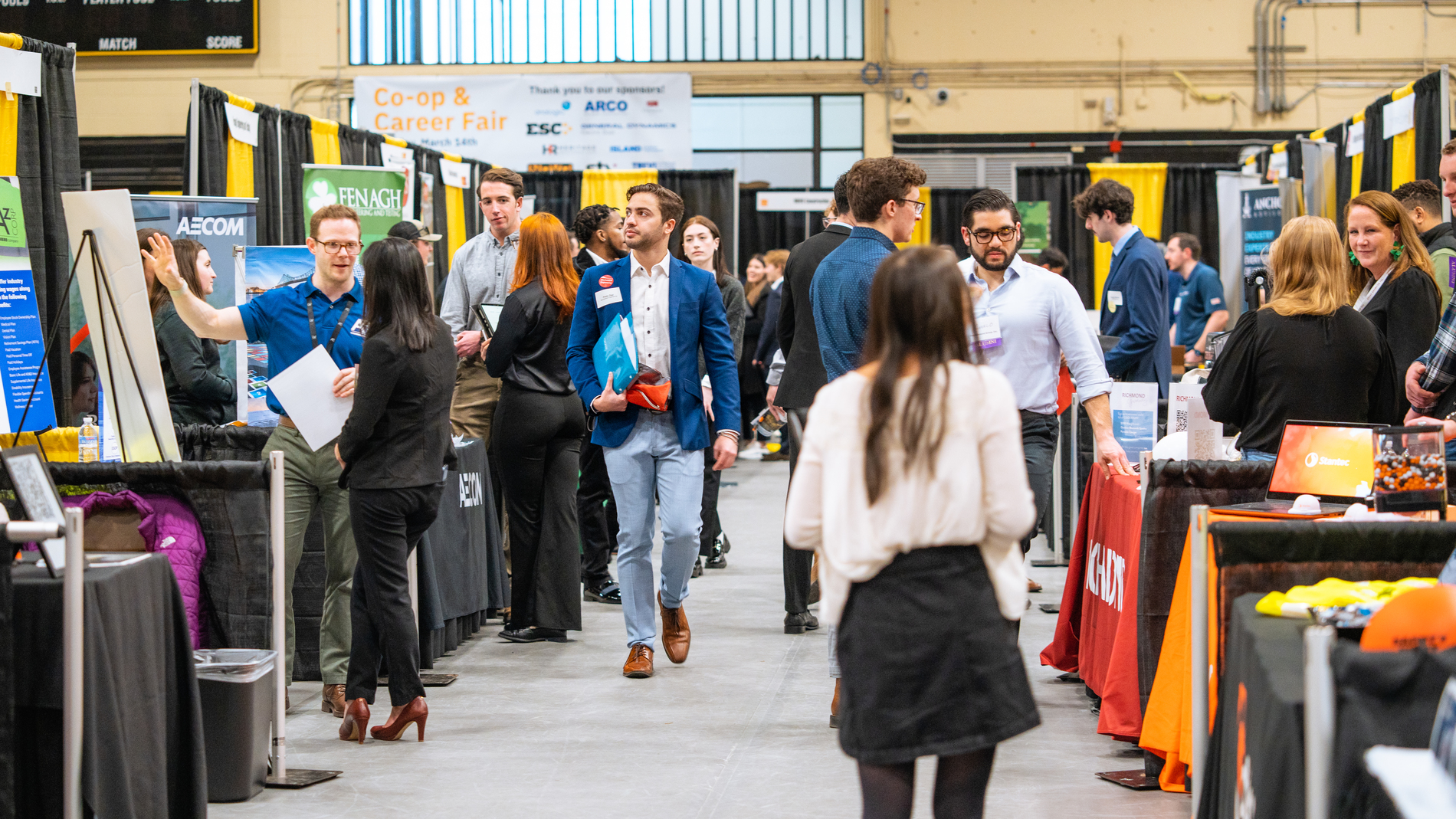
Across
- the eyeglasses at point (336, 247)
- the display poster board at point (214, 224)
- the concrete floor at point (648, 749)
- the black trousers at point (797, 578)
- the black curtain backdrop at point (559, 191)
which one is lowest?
the concrete floor at point (648, 749)

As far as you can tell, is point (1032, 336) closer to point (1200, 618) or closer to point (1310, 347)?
point (1310, 347)

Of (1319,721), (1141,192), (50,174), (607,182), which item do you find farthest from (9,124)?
(1141,192)

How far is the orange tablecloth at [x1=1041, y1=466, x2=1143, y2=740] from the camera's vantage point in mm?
3281

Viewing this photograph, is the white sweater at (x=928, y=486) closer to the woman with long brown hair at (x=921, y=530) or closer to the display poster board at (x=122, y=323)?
the woman with long brown hair at (x=921, y=530)

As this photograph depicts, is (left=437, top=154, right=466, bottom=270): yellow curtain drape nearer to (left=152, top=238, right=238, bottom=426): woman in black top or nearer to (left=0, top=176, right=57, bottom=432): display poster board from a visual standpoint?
(left=152, top=238, right=238, bottom=426): woman in black top

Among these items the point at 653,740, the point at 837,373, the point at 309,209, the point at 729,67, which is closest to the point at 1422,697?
the point at 837,373

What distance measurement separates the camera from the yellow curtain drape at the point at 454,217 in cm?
1004

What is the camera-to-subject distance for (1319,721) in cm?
158

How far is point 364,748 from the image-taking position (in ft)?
11.2

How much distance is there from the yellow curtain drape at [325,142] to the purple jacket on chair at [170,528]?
4824 mm

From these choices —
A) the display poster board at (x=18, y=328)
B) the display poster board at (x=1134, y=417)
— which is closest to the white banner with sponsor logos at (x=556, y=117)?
the display poster board at (x=18, y=328)

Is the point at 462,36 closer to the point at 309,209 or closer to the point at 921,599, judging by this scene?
the point at 309,209

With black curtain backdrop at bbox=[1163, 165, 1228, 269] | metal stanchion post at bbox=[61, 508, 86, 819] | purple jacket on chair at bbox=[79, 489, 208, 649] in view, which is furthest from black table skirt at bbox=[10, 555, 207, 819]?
black curtain backdrop at bbox=[1163, 165, 1228, 269]

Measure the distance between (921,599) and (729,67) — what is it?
11542mm
